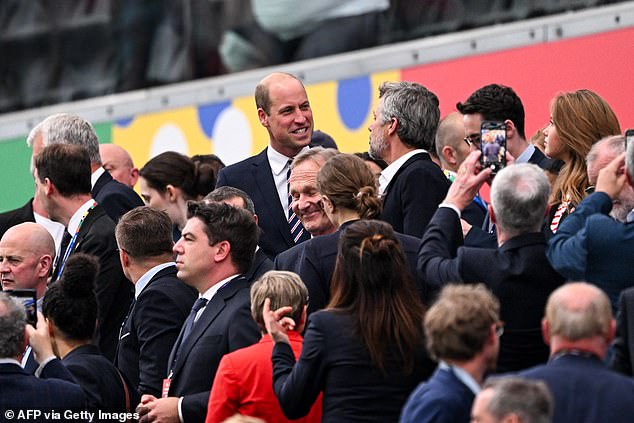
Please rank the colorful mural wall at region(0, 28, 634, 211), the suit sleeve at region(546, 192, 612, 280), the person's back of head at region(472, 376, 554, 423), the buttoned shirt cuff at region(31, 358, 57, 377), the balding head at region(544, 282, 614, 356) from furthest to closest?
the colorful mural wall at region(0, 28, 634, 211) → the buttoned shirt cuff at region(31, 358, 57, 377) → the suit sleeve at region(546, 192, 612, 280) → the balding head at region(544, 282, 614, 356) → the person's back of head at region(472, 376, 554, 423)

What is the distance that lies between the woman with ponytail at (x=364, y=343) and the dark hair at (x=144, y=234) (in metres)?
1.74

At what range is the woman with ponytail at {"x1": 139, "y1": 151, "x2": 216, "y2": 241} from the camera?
1015 cm

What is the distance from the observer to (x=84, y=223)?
9141 millimetres

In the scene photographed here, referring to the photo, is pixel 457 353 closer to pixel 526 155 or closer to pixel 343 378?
pixel 343 378

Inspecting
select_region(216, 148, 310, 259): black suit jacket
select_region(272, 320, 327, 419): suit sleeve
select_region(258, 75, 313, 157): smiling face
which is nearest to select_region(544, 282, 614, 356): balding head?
select_region(272, 320, 327, 419): suit sleeve

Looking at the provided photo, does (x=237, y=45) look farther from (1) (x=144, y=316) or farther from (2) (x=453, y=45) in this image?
(1) (x=144, y=316)

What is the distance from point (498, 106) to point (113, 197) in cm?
266

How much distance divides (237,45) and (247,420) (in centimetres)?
671

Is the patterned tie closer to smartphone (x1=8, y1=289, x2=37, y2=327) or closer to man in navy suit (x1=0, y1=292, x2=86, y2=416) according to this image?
smartphone (x1=8, y1=289, x2=37, y2=327)

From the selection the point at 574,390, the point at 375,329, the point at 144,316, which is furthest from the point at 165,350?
the point at 574,390

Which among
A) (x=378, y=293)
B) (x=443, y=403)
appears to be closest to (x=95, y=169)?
(x=378, y=293)

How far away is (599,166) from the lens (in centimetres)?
714

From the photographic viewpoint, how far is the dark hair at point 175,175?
10.2 m

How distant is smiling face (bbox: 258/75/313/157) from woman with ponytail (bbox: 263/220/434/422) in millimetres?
2429
